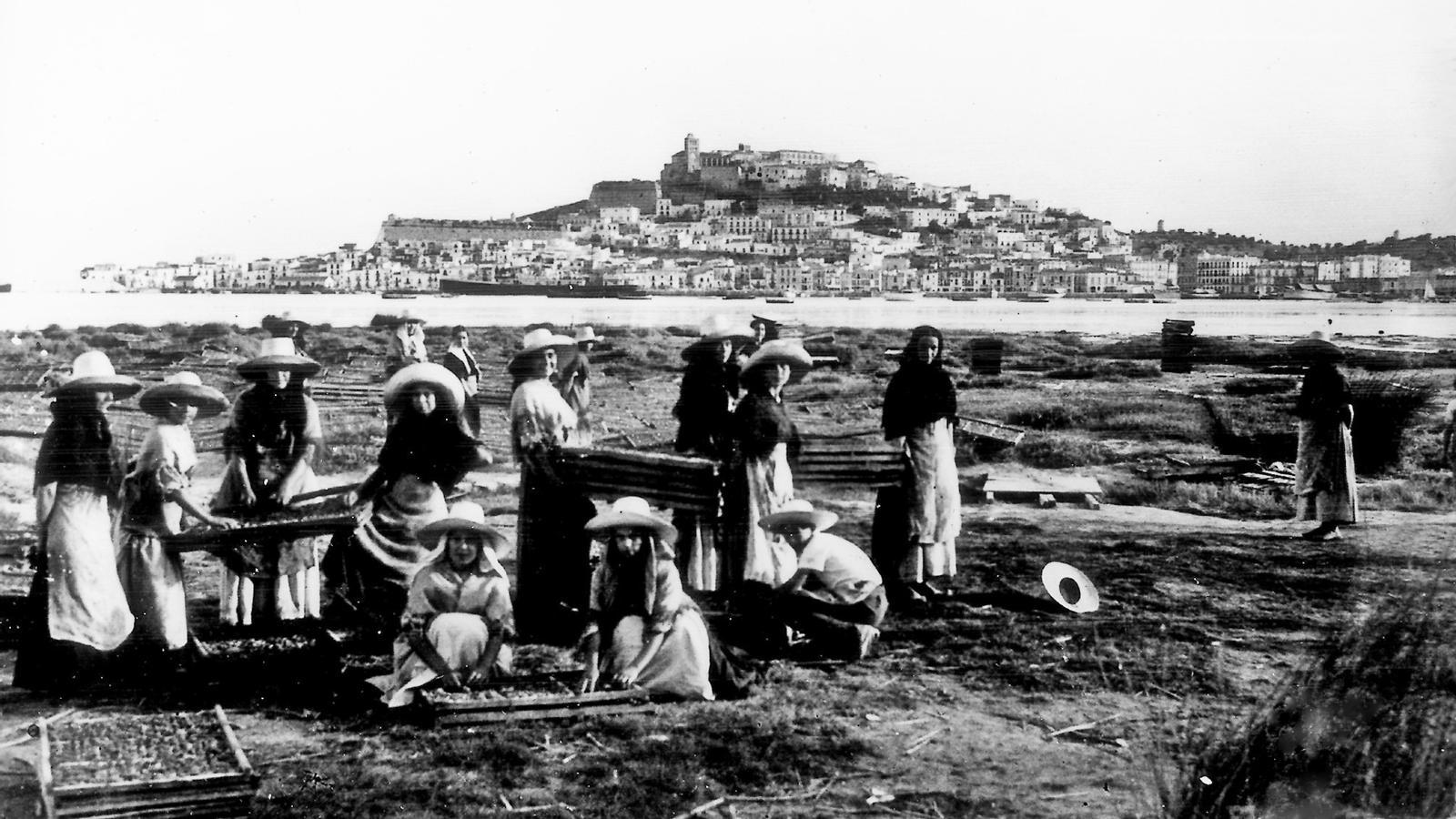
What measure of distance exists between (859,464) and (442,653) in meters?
2.05

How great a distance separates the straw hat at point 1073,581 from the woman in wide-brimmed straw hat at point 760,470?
1199mm

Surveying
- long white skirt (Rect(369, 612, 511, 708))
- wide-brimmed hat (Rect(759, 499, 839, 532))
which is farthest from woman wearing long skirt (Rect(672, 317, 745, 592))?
long white skirt (Rect(369, 612, 511, 708))

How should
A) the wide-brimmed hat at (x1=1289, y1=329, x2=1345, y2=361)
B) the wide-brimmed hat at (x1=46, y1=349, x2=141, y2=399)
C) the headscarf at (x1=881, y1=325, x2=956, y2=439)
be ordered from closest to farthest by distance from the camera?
the wide-brimmed hat at (x1=46, y1=349, x2=141, y2=399), the headscarf at (x1=881, y1=325, x2=956, y2=439), the wide-brimmed hat at (x1=1289, y1=329, x2=1345, y2=361)

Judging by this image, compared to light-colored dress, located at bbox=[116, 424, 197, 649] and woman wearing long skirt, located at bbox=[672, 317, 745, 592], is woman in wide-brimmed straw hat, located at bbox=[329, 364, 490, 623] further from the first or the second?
woman wearing long skirt, located at bbox=[672, 317, 745, 592]

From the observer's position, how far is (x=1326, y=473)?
21.5ft

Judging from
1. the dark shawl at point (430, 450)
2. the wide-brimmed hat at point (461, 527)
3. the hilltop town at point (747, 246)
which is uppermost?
the hilltop town at point (747, 246)

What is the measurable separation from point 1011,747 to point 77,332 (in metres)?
4.30

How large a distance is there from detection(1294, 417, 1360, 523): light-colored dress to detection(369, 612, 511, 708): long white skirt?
401cm

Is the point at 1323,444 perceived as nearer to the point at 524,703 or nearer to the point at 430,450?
the point at 524,703

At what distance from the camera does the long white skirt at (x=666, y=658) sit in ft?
17.0

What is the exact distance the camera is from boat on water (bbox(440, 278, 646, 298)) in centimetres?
613

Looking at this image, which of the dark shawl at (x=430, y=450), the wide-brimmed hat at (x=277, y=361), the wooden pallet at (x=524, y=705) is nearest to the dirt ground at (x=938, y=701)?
the wooden pallet at (x=524, y=705)

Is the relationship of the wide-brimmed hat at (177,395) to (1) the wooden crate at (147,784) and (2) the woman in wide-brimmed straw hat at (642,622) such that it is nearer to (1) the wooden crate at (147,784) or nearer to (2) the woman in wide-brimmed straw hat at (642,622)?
(1) the wooden crate at (147,784)

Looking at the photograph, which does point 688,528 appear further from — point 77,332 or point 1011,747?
point 77,332
